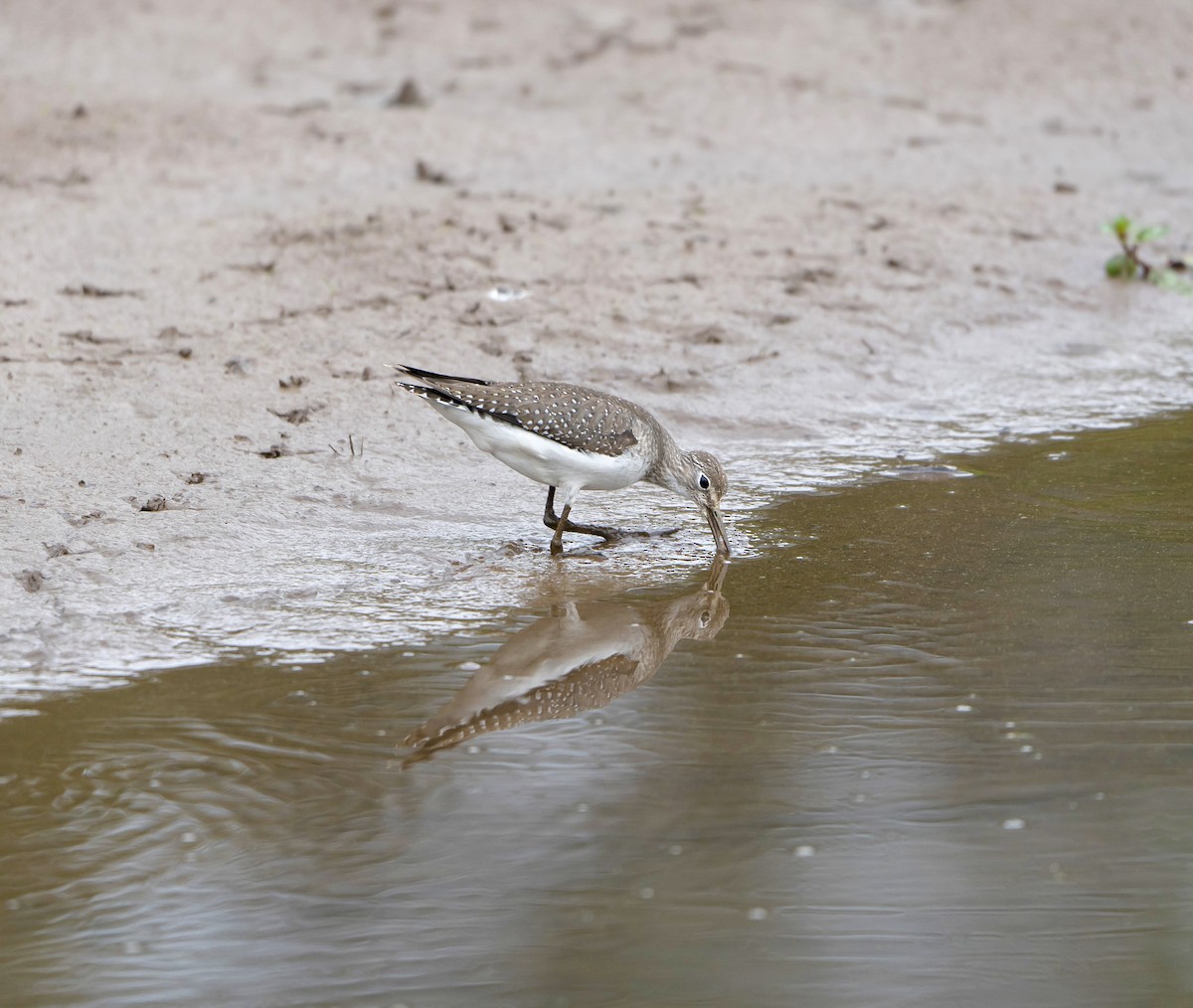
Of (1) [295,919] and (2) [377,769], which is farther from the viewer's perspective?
(2) [377,769]

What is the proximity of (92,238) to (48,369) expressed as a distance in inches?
84.5

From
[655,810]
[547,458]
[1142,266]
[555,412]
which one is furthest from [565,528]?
[1142,266]

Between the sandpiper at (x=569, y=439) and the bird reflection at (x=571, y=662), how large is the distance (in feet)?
1.89

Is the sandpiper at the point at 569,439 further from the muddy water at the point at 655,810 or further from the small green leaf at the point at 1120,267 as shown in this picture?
the small green leaf at the point at 1120,267

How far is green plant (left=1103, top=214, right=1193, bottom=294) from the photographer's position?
33.5 feet

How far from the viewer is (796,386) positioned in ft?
28.9

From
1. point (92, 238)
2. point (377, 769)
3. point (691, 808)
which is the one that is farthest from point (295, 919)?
point (92, 238)

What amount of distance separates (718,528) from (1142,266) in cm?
519

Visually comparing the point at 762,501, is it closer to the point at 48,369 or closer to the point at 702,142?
the point at 48,369

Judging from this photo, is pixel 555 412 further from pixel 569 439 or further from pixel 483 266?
pixel 483 266

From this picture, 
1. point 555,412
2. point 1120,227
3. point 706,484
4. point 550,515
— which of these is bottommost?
point 550,515

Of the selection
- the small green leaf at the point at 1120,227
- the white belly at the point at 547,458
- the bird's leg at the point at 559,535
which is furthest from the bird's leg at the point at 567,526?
the small green leaf at the point at 1120,227

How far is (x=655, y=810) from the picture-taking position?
14.9ft

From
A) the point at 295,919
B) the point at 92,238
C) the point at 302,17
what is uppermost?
the point at 302,17
